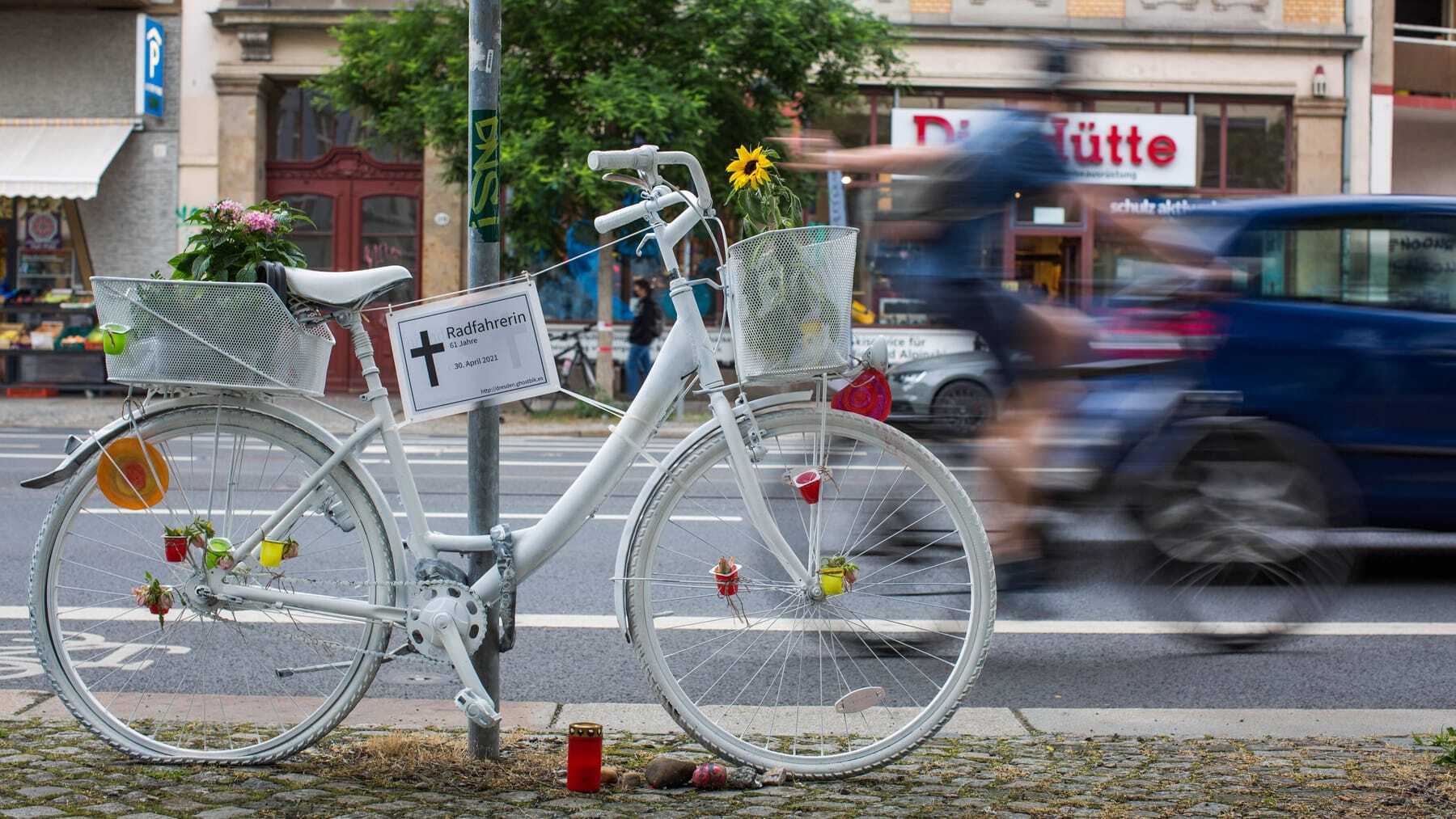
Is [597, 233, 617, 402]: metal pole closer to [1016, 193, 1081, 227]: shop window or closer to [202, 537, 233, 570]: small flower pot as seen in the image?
[1016, 193, 1081, 227]: shop window

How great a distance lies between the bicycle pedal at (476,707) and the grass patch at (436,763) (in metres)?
0.21

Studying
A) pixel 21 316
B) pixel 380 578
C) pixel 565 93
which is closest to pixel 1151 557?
pixel 380 578

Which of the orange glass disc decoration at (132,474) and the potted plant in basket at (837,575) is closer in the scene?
the potted plant in basket at (837,575)

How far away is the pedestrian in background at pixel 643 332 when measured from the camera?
20672mm

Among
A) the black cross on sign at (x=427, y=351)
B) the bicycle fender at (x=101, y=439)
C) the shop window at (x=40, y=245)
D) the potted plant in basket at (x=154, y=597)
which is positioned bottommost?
the potted plant in basket at (x=154, y=597)

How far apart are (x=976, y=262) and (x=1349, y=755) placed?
6.16ft

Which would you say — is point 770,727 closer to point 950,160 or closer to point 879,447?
point 879,447

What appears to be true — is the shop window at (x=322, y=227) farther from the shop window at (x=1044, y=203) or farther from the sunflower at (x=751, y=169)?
the sunflower at (x=751, y=169)

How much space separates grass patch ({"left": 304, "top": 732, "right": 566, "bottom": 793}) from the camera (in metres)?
3.78

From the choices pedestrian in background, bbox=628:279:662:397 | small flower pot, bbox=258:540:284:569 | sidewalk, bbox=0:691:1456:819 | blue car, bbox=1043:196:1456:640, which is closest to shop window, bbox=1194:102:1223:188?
pedestrian in background, bbox=628:279:662:397

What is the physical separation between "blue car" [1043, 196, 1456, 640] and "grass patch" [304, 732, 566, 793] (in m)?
1.93

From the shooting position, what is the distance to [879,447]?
370 centimetres

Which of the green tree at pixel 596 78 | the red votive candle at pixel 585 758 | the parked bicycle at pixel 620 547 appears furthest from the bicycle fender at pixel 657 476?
the green tree at pixel 596 78

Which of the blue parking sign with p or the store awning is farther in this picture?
the blue parking sign with p
